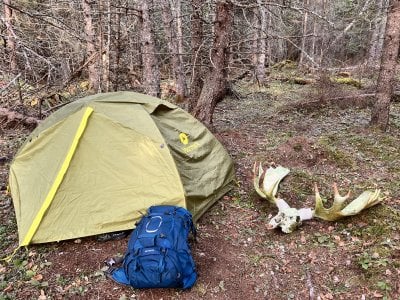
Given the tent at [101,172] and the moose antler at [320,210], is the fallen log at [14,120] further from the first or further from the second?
the moose antler at [320,210]

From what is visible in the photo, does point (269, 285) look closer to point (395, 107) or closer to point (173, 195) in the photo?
point (173, 195)

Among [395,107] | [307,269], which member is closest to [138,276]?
[307,269]

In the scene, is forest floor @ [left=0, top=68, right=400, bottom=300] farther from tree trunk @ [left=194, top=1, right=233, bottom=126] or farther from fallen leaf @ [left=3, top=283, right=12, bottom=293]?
tree trunk @ [left=194, top=1, right=233, bottom=126]

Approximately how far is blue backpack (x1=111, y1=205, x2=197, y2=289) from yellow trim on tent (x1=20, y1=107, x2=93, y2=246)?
1131mm

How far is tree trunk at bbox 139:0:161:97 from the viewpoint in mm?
7422

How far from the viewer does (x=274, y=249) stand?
161 inches

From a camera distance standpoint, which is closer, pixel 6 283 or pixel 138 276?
pixel 138 276

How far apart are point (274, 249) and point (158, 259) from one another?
4.90 feet

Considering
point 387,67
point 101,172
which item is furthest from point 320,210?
point 387,67

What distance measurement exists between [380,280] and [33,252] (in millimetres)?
3657

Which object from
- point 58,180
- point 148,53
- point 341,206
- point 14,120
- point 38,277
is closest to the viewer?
point 38,277

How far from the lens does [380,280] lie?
137 inches

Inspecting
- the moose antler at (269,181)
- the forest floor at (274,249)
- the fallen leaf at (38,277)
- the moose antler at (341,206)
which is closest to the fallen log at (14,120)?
the forest floor at (274,249)

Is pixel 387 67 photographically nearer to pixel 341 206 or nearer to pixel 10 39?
pixel 341 206
